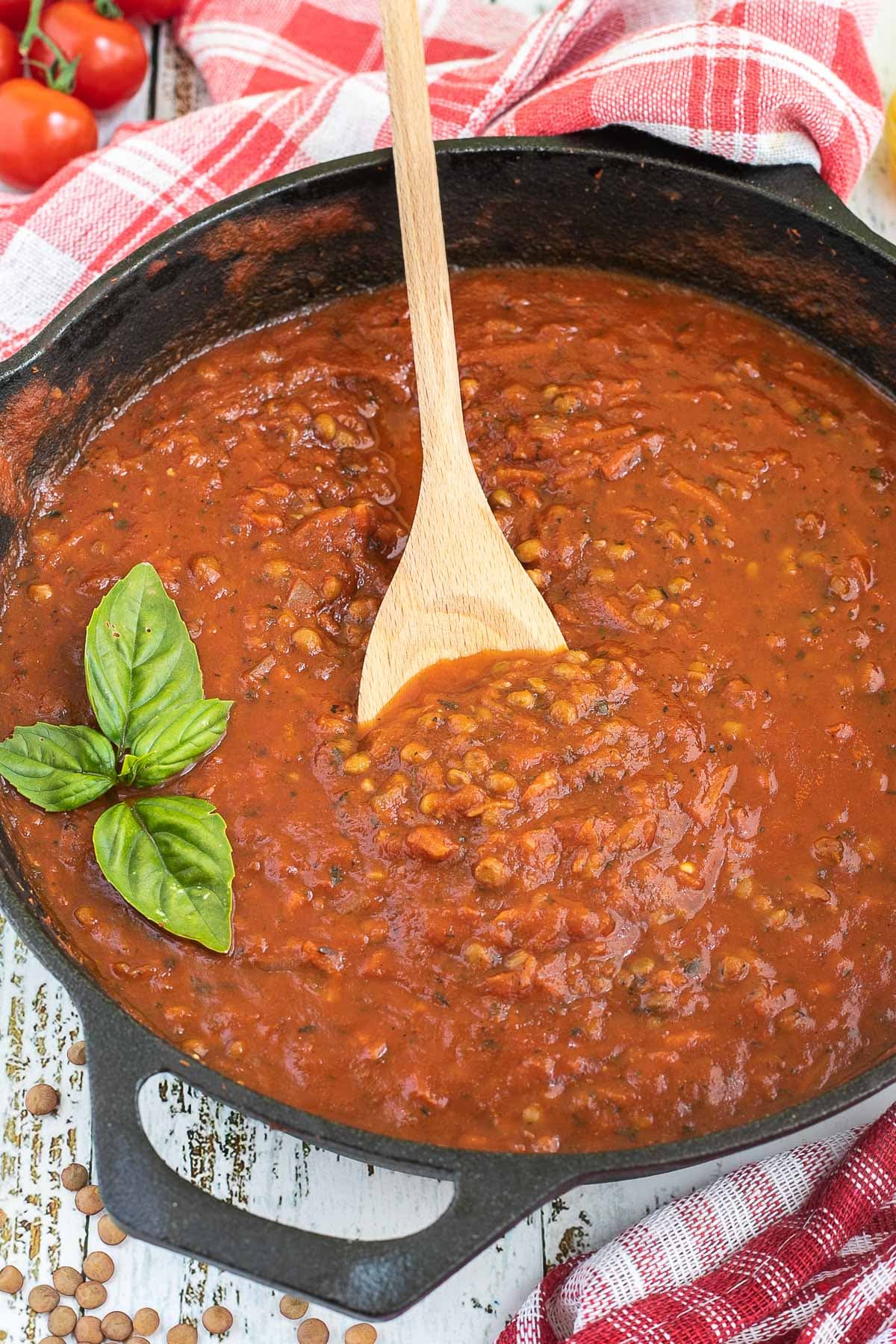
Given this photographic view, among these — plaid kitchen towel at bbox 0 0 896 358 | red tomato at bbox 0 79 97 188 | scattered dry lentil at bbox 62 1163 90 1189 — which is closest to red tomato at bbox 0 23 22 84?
red tomato at bbox 0 79 97 188

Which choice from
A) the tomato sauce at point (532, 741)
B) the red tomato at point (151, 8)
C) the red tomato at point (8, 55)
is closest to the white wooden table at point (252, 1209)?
the tomato sauce at point (532, 741)

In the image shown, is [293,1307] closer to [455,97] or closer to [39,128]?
[455,97]

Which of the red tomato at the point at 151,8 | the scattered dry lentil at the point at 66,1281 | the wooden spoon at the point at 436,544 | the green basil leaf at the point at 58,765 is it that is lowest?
the scattered dry lentil at the point at 66,1281

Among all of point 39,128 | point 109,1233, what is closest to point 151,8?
point 39,128

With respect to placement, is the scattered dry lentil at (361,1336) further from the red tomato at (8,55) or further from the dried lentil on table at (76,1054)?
the red tomato at (8,55)

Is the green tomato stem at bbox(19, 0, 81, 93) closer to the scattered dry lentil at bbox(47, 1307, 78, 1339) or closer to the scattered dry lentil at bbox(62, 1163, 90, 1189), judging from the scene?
the scattered dry lentil at bbox(62, 1163, 90, 1189)

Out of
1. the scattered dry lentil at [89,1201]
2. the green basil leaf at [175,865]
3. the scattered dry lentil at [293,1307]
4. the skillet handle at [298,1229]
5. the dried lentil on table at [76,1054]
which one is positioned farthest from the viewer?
the dried lentil on table at [76,1054]

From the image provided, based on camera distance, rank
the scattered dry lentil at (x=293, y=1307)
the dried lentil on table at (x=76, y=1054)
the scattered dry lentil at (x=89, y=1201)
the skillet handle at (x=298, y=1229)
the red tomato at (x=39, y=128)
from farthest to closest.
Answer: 1. the red tomato at (x=39, y=128)
2. the dried lentil on table at (x=76, y=1054)
3. the scattered dry lentil at (x=89, y=1201)
4. the scattered dry lentil at (x=293, y=1307)
5. the skillet handle at (x=298, y=1229)
